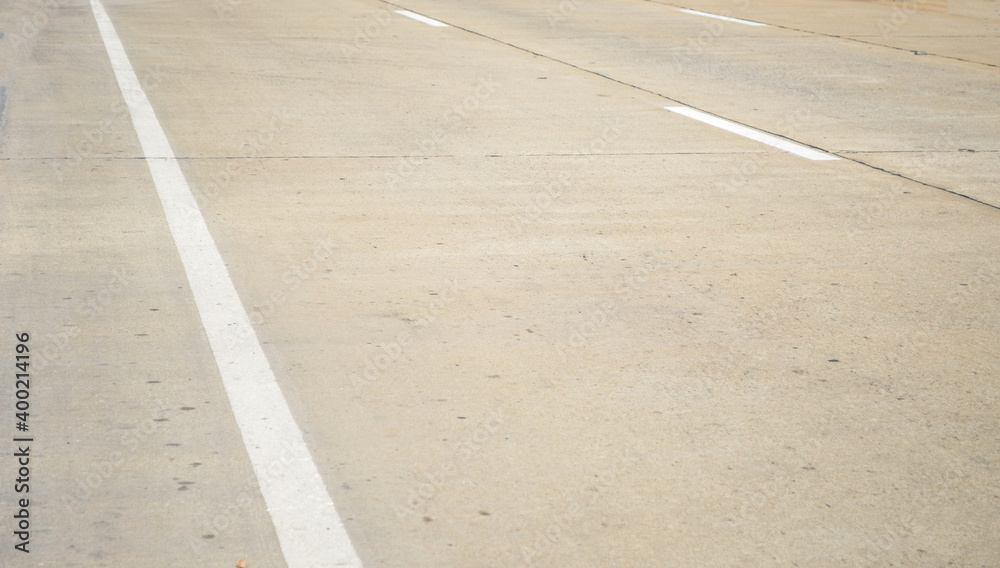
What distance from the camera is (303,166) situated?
738 cm

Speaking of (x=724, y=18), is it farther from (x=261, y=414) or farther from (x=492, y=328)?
(x=261, y=414)

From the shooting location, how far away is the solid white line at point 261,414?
3.15 metres

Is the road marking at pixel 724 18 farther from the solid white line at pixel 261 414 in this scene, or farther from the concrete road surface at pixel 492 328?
the solid white line at pixel 261 414

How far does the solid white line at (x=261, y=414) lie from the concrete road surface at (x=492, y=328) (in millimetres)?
17

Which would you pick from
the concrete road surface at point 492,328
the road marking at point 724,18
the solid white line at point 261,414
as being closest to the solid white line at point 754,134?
the concrete road surface at point 492,328

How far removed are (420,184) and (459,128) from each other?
70.9 inches

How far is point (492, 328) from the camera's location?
476cm

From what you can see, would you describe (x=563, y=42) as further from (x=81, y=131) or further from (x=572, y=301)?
(x=572, y=301)

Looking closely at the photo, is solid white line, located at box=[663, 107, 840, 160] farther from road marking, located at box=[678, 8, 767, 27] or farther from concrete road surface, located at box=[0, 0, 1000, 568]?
road marking, located at box=[678, 8, 767, 27]

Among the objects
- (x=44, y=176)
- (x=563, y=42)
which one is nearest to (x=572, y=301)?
(x=44, y=176)

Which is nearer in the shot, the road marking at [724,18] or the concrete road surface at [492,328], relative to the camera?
the concrete road surface at [492,328]

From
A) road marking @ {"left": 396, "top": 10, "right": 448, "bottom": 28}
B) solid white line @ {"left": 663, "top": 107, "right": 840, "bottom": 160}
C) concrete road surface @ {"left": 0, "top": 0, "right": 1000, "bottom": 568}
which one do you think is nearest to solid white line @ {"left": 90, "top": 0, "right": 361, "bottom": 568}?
concrete road surface @ {"left": 0, "top": 0, "right": 1000, "bottom": 568}

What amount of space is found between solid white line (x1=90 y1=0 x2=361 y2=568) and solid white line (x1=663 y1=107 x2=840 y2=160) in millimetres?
4530

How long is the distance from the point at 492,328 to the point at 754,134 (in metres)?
4.80
